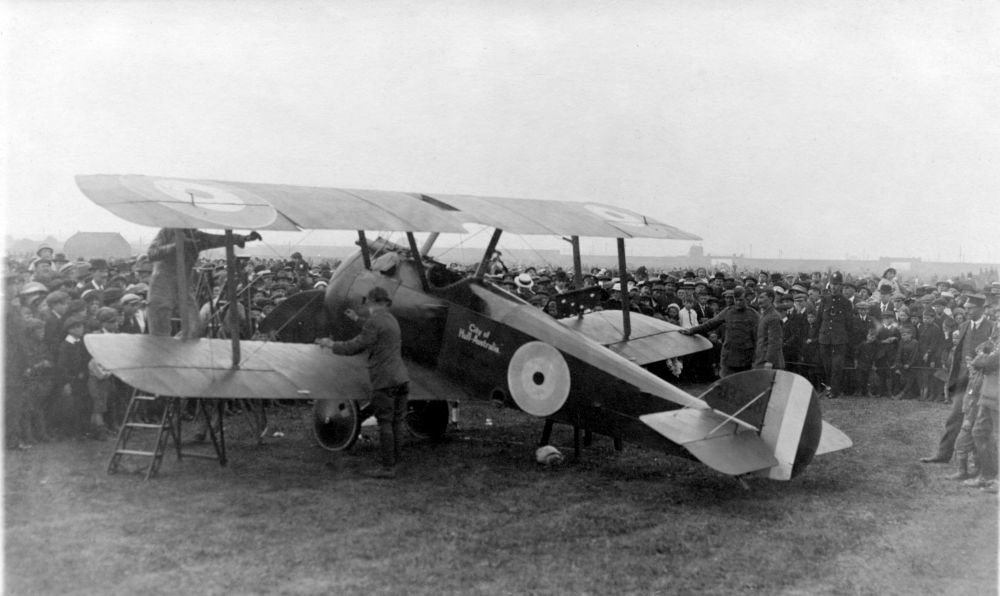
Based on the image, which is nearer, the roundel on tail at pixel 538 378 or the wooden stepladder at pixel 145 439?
the wooden stepladder at pixel 145 439

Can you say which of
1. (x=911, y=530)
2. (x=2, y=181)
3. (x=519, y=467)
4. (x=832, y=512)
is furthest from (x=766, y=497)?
(x=2, y=181)

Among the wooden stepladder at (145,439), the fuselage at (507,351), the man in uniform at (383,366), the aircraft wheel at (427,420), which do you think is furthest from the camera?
the aircraft wheel at (427,420)

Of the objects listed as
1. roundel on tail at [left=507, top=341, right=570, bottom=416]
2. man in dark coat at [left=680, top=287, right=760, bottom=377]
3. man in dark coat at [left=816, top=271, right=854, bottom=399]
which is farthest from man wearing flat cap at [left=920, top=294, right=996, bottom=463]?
man in dark coat at [left=816, top=271, right=854, bottom=399]

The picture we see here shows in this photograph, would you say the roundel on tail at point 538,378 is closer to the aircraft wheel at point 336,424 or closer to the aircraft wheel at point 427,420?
the aircraft wheel at point 336,424

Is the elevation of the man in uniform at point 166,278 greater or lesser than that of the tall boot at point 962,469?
greater

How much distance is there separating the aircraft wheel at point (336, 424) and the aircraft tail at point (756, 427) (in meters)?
3.13

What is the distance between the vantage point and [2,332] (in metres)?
8.24

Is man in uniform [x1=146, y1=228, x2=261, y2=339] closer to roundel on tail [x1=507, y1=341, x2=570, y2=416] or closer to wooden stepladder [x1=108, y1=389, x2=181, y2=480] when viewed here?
wooden stepladder [x1=108, y1=389, x2=181, y2=480]

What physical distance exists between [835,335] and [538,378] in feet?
25.7

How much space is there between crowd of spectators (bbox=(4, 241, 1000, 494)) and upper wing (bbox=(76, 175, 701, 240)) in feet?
2.49

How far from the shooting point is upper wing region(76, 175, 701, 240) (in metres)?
7.04

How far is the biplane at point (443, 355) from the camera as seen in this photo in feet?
23.1

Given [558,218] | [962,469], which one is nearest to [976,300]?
[962,469]

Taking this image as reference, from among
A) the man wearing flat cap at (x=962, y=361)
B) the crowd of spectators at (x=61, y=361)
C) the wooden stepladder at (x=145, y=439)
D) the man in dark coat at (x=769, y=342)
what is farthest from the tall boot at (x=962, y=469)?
the wooden stepladder at (x=145, y=439)
